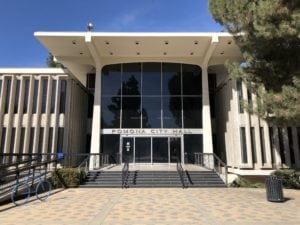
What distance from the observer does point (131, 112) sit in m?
21.7

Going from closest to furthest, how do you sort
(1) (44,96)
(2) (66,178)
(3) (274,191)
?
(3) (274,191) < (2) (66,178) < (1) (44,96)

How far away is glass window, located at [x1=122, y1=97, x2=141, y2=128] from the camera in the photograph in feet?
70.6

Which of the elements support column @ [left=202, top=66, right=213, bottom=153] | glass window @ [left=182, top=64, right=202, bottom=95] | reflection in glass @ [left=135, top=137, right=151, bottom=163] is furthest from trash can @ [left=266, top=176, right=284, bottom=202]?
glass window @ [left=182, top=64, right=202, bottom=95]

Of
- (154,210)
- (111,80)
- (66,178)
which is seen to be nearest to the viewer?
(154,210)

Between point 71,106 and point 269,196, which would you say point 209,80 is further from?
point 269,196

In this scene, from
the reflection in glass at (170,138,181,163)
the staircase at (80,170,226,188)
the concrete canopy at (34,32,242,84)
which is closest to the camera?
the staircase at (80,170,226,188)

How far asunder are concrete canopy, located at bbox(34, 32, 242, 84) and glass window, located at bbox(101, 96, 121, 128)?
107 inches

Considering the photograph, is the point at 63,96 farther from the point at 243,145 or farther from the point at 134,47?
the point at 243,145

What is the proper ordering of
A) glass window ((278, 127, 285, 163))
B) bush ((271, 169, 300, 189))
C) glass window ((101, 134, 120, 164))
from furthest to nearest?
1. glass window ((101, 134, 120, 164))
2. glass window ((278, 127, 285, 163))
3. bush ((271, 169, 300, 189))

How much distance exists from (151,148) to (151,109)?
289 centimetres

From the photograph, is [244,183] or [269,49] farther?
[244,183]

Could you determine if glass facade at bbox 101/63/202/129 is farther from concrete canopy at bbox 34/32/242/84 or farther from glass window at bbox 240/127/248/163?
glass window at bbox 240/127/248/163

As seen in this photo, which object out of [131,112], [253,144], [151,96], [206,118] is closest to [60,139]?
[131,112]

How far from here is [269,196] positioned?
10078 millimetres
